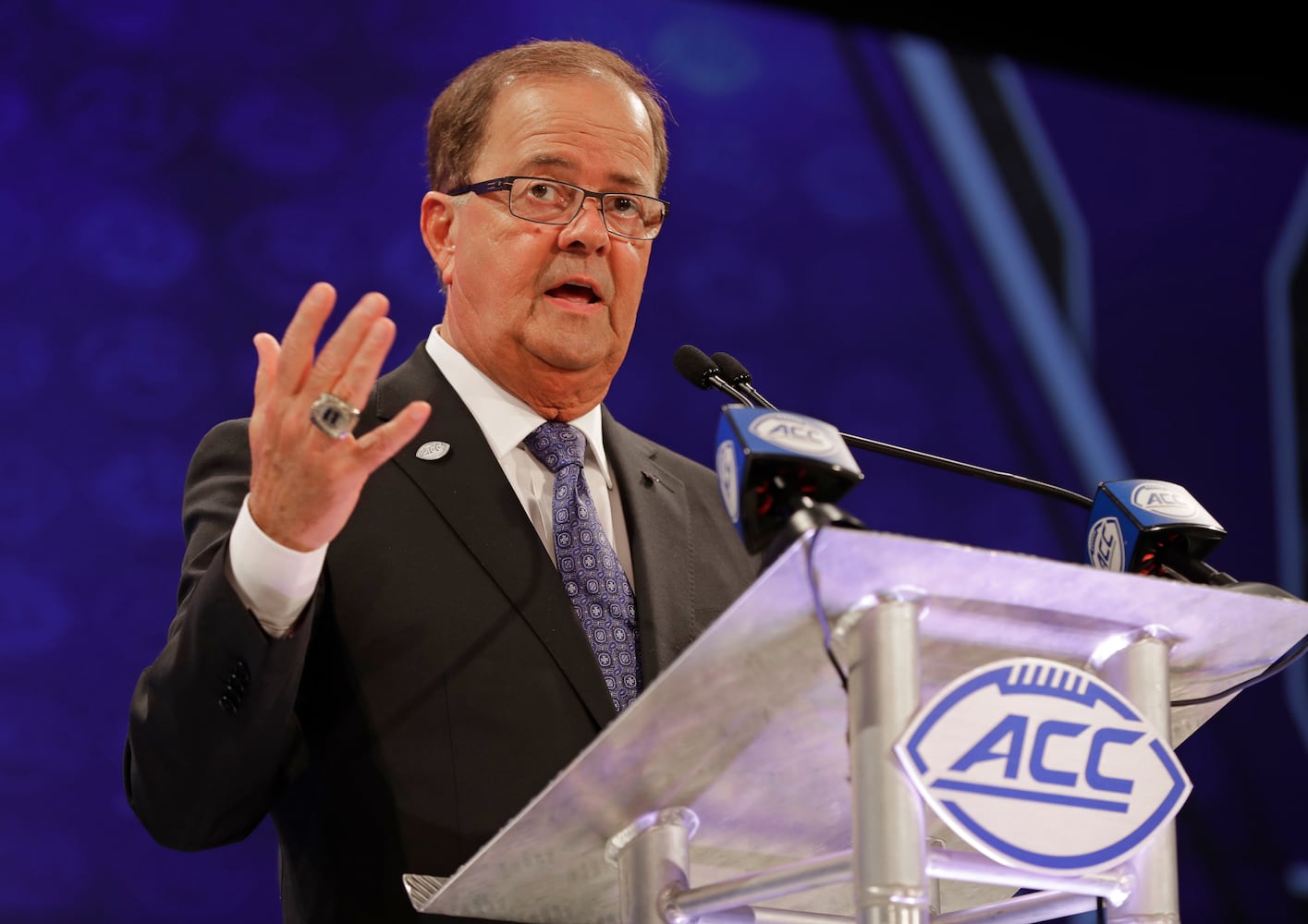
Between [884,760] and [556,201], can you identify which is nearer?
[884,760]

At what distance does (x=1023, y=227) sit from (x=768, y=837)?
2.38 metres

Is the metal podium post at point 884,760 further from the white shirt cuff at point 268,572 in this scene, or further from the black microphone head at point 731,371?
the black microphone head at point 731,371

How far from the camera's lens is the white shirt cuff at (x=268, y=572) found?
1.17m

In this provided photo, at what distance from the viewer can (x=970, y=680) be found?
0.91 meters

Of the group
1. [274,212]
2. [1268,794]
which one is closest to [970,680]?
[274,212]

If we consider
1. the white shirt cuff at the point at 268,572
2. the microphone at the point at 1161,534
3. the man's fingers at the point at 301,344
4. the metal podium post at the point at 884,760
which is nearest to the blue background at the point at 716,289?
the white shirt cuff at the point at 268,572

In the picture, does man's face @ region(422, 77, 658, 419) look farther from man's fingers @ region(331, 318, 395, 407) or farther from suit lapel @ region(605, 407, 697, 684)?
man's fingers @ region(331, 318, 395, 407)

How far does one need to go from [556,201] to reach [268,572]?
0.83 meters

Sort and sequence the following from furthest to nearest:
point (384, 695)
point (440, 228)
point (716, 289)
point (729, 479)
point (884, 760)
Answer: point (716, 289)
point (440, 228)
point (384, 695)
point (729, 479)
point (884, 760)

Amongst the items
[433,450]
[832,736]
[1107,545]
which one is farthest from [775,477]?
[433,450]

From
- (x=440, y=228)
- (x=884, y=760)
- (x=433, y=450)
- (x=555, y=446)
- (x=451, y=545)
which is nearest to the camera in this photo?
(x=884, y=760)

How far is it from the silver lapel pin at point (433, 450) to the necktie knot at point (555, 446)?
0.14 metres

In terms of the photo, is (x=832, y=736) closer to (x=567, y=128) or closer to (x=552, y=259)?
(x=552, y=259)

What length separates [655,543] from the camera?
1759 millimetres
